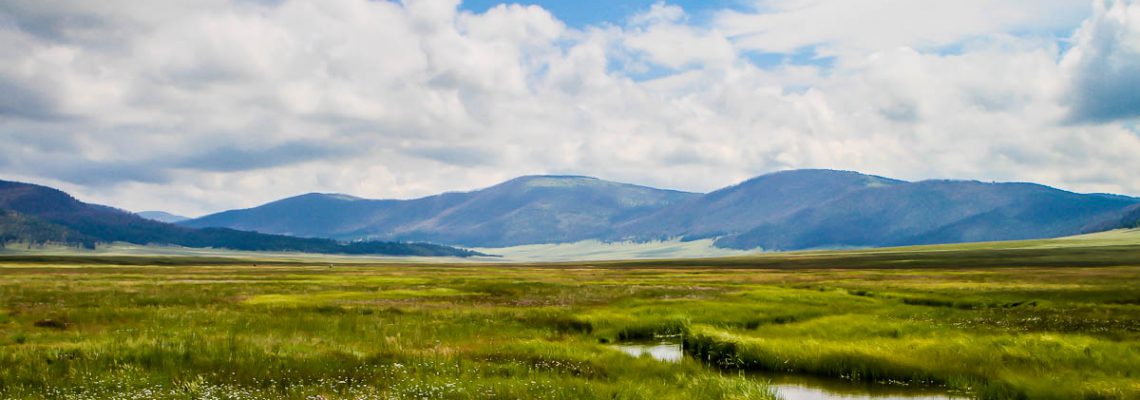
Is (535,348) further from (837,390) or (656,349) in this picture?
(837,390)

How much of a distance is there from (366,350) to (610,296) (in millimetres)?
31902

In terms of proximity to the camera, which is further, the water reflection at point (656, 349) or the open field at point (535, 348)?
the water reflection at point (656, 349)

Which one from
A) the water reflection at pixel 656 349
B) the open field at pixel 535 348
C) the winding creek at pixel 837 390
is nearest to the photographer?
the open field at pixel 535 348

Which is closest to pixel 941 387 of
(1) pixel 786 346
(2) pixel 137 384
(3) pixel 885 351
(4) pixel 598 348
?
(3) pixel 885 351

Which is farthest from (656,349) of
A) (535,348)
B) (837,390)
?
(837,390)

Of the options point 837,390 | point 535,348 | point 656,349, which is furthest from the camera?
point 656,349

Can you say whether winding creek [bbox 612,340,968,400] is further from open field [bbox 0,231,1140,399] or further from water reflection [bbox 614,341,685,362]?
water reflection [bbox 614,341,685,362]

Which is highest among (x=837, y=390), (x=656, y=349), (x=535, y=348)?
(x=535, y=348)

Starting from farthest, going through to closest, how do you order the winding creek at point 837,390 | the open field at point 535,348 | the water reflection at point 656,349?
the water reflection at point 656,349, the winding creek at point 837,390, the open field at point 535,348

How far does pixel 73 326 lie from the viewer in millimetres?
29344

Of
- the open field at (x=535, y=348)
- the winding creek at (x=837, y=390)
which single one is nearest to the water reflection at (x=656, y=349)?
the open field at (x=535, y=348)

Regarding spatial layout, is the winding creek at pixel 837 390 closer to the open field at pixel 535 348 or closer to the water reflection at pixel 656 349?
the open field at pixel 535 348

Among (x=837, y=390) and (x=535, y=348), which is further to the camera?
(x=535, y=348)

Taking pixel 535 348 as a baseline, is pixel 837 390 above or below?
below
